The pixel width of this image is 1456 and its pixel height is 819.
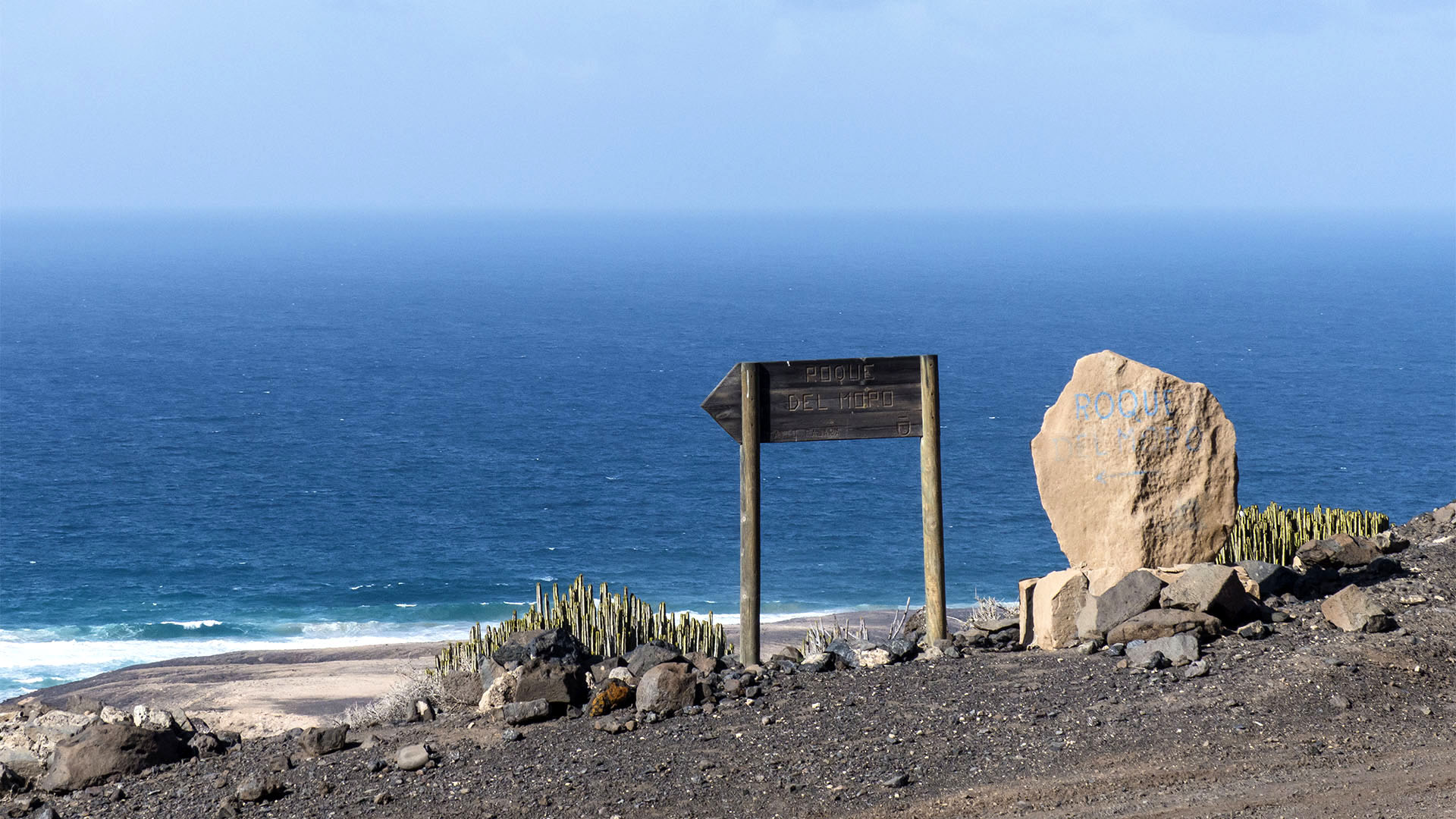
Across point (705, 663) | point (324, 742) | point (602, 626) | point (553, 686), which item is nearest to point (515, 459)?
point (602, 626)

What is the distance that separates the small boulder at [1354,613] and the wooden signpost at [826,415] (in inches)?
113

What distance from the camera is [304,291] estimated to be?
15525cm

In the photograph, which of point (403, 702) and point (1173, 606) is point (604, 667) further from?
point (1173, 606)

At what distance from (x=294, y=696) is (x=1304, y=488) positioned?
3946 cm

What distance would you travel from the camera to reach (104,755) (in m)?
9.07

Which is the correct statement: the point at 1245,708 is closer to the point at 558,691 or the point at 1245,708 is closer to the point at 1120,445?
the point at 1120,445

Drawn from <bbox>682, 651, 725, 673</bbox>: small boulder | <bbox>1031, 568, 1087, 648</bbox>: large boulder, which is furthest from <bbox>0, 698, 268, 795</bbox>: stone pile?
<bbox>1031, 568, 1087, 648</bbox>: large boulder

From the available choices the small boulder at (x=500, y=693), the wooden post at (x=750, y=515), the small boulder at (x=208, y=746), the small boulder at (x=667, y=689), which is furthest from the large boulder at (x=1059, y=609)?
the small boulder at (x=208, y=746)

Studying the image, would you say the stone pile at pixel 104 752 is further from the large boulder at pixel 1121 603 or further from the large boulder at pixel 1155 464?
the large boulder at pixel 1155 464

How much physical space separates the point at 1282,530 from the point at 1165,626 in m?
3.71

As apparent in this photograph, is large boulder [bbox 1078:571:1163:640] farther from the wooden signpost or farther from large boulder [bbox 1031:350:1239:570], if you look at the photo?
the wooden signpost

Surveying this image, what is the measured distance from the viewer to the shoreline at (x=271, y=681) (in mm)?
22781

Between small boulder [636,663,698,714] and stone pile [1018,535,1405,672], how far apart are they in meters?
2.99

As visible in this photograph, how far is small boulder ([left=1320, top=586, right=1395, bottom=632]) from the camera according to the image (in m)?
10.1
